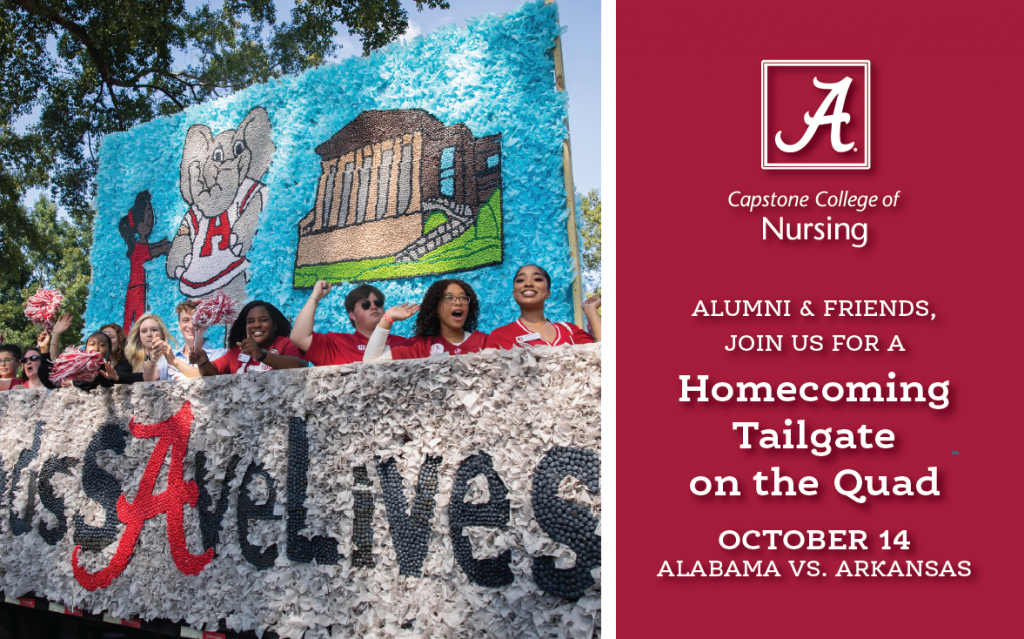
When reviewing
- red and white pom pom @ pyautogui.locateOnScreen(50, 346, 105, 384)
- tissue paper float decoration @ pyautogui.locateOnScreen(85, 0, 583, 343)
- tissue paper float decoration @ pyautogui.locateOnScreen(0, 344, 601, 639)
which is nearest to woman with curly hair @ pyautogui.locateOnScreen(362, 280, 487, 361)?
tissue paper float decoration @ pyautogui.locateOnScreen(0, 344, 601, 639)

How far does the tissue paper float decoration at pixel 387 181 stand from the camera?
Answer: 5.14 metres

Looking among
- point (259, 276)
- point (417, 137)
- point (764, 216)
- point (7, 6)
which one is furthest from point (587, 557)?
point (7, 6)

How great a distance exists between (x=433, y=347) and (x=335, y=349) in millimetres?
942

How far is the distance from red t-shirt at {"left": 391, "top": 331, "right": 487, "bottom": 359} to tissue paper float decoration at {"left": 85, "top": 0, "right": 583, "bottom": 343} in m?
1.14

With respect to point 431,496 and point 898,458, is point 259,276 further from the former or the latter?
point 898,458

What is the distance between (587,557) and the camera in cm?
214

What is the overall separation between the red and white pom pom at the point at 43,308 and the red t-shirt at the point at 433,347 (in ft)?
9.16

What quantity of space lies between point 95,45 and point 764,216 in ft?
40.2

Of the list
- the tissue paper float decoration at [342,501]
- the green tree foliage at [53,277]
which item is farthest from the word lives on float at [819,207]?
the green tree foliage at [53,277]

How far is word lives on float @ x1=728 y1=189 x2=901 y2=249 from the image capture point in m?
1.65

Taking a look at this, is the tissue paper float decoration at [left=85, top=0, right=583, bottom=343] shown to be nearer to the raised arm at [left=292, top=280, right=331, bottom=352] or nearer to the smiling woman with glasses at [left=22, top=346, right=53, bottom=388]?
the raised arm at [left=292, top=280, right=331, bottom=352]

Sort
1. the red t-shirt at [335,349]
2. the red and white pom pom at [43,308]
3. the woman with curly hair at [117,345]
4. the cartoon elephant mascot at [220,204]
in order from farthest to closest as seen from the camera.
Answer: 1. the cartoon elephant mascot at [220,204]
2. the woman with curly hair at [117,345]
3. the red and white pom pom at [43,308]
4. the red t-shirt at [335,349]

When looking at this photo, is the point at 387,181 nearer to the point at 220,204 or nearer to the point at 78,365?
the point at 220,204

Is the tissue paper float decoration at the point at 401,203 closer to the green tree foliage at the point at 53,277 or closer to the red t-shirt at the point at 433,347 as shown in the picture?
the red t-shirt at the point at 433,347
